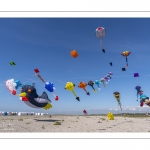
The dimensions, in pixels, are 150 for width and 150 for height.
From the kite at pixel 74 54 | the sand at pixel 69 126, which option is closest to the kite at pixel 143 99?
the sand at pixel 69 126

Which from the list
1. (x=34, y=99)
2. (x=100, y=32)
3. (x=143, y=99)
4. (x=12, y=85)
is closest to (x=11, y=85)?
(x=12, y=85)

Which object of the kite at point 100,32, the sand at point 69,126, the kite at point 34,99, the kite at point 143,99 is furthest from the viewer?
the kite at point 34,99

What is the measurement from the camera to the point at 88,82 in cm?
2755

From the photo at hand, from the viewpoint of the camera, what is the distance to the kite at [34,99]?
2687cm

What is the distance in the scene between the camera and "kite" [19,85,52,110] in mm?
26866

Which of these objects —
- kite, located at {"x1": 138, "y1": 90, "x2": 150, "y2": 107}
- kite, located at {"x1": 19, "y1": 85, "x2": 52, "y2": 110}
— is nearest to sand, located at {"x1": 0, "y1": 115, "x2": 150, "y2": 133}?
kite, located at {"x1": 19, "y1": 85, "x2": 52, "y2": 110}

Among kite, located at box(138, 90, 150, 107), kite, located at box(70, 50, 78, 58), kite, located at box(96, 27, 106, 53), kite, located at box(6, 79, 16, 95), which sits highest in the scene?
kite, located at box(96, 27, 106, 53)

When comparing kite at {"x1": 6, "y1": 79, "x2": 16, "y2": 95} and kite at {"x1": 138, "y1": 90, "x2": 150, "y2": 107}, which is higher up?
kite at {"x1": 6, "y1": 79, "x2": 16, "y2": 95}

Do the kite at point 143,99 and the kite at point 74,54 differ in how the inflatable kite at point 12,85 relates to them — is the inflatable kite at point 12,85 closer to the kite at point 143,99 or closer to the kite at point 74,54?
the kite at point 74,54

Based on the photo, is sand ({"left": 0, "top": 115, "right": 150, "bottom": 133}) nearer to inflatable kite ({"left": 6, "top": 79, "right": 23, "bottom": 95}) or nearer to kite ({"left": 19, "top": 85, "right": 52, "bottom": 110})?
kite ({"left": 19, "top": 85, "right": 52, "bottom": 110})

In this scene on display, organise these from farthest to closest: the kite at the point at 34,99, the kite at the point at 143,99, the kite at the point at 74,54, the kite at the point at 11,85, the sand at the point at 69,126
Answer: the kite at the point at 34,99
the kite at the point at 11,85
the kite at the point at 143,99
the kite at the point at 74,54
the sand at the point at 69,126

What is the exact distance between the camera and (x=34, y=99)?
88.7 feet
